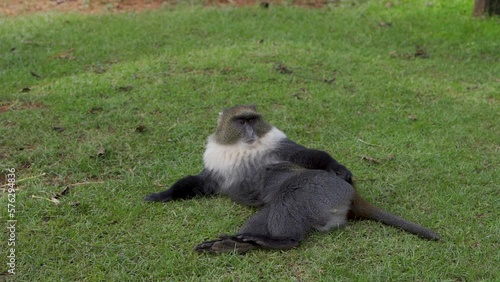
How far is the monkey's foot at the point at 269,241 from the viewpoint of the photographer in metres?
3.70

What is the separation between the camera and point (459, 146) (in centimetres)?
553

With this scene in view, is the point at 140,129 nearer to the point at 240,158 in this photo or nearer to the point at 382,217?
the point at 240,158

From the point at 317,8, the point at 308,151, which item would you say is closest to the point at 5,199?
the point at 308,151

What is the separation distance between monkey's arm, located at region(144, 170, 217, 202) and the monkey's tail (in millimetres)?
1096

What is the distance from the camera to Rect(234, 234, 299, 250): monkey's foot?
3699 millimetres

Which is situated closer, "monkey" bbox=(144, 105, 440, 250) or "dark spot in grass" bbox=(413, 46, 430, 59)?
"monkey" bbox=(144, 105, 440, 250)

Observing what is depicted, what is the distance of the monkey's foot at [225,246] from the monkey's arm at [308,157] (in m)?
0.87

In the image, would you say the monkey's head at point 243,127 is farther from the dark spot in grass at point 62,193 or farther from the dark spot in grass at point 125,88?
the dark spot in grass at point 125,88

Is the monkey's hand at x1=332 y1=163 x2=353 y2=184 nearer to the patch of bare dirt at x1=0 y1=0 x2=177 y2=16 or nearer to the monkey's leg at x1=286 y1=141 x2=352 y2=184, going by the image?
the monkey's leg at x1=286 y1=141 x2=352 y2=184

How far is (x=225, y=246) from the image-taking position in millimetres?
3711

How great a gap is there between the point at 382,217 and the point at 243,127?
1.21m

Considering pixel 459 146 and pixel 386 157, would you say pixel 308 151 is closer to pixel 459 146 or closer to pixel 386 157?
pixel 386 157

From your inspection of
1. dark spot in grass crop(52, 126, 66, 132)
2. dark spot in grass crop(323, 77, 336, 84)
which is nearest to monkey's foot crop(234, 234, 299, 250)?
dark spot in grass crop(52, 126, 66, 132)

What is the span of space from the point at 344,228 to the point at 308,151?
0.67 meters
